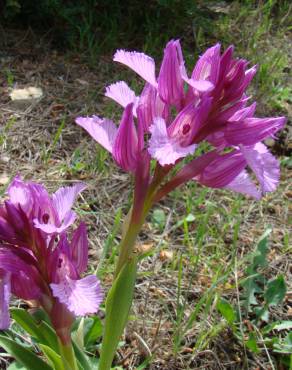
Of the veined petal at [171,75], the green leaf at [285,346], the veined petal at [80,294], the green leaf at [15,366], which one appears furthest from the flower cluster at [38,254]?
the green leaf at [285,346]

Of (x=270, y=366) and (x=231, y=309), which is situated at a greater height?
(x=231, y=309)

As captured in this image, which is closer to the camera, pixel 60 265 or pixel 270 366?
pixel 60 265

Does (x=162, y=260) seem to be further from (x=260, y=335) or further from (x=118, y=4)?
(x=118, y=4)

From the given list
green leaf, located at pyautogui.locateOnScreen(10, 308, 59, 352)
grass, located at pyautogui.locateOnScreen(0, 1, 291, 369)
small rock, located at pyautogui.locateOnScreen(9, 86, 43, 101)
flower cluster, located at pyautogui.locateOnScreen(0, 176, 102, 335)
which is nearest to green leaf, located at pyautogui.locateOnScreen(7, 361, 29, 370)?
green leaf, located at pyautogui.locateOnScreen(10, 308, 59, 352)

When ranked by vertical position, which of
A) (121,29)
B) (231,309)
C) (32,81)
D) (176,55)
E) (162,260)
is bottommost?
(231,309)

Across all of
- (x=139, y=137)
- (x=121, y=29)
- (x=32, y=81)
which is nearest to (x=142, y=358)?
(x=139, y=137)

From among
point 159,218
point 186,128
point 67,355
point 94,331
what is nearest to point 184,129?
point 186,128

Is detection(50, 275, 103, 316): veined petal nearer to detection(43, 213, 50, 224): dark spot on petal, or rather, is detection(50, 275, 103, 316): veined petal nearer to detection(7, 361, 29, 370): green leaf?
detection(43, 213, 50, 224): dark spot on petal
